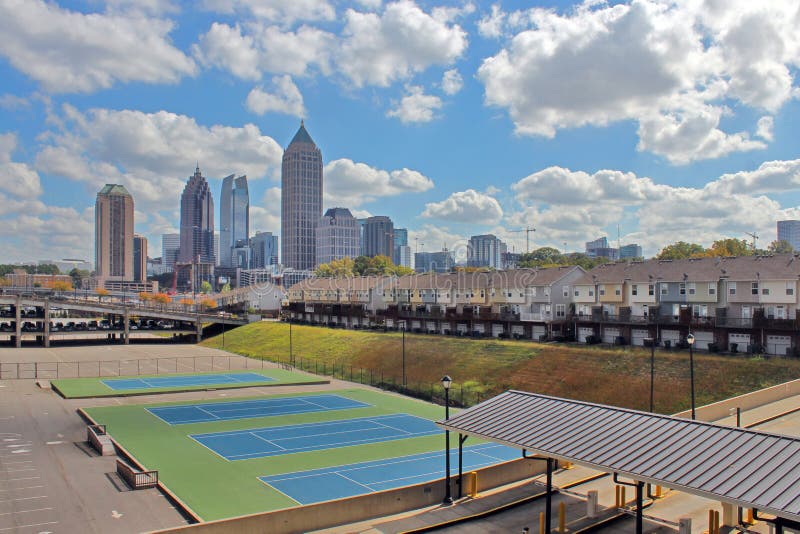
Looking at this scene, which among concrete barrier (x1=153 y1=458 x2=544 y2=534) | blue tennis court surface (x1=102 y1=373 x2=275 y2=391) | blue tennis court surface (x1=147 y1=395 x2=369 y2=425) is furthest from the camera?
blue tennis court surface (x1=102 y1=373 x2=275 y2=391)

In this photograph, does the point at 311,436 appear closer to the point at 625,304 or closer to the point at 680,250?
the point at 625,304

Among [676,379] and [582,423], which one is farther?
[676,379]

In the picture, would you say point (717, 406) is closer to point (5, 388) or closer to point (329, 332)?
point (5, 388)

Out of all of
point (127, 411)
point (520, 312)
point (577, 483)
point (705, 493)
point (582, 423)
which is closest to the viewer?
point (705, 493)

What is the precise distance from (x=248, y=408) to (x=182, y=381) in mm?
16608

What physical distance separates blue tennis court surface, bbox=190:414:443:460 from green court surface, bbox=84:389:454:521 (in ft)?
2.47

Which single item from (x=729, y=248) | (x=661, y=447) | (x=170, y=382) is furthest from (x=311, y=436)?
(x=729, y=248)

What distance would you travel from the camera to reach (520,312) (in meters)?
79.3

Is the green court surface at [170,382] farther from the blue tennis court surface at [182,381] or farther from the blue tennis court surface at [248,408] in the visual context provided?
the blue tennis court surface at [248,408]

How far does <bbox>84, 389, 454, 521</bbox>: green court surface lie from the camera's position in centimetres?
2648

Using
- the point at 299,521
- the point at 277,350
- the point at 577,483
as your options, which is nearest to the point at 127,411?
the point at 299,521

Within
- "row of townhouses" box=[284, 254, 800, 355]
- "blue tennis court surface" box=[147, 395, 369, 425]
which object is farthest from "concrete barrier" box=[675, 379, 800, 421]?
"blue tennis court surface" box=[147, 395, 369, 425]

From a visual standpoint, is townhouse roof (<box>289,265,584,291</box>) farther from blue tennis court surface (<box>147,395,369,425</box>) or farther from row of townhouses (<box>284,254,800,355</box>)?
blue tennis court surface (<box>147,395,369,425</box>)

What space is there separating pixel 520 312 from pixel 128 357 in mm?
51285
